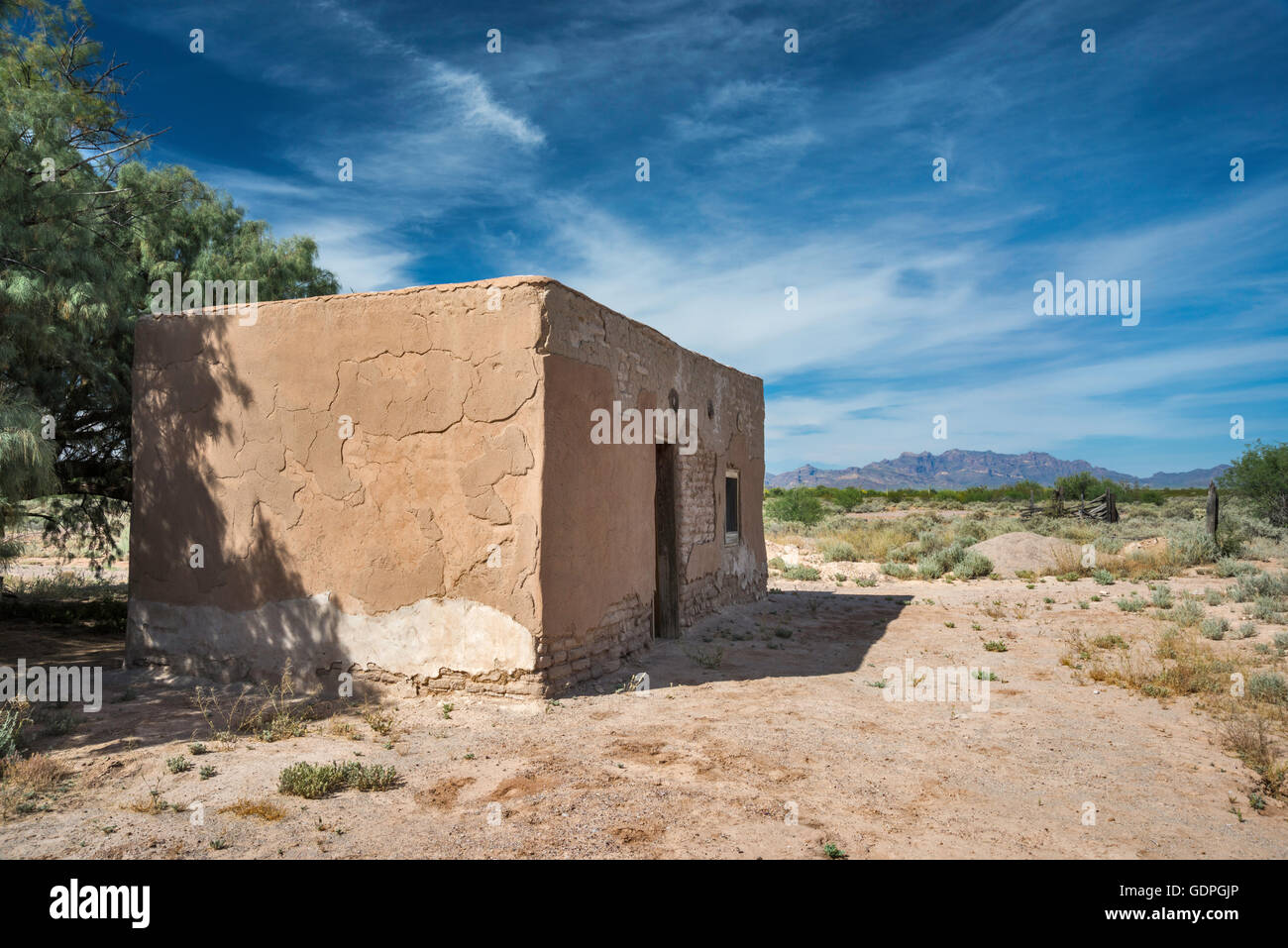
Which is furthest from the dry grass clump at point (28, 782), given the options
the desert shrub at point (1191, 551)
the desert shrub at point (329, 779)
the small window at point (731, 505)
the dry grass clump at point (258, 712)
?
the desert shrub at point (1191, 551)

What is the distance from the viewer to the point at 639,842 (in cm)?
394

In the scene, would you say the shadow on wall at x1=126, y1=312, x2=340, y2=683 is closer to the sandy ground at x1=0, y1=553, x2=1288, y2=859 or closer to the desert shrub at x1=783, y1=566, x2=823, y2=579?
the sandy ground at x1=0, y1=553, x2=1288, y2=859

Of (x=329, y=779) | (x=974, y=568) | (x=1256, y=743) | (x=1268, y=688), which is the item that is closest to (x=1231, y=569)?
(x=974, y=568)

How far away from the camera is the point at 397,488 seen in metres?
6.95

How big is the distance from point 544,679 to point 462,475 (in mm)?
1917

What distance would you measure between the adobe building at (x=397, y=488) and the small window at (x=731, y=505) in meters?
3.42

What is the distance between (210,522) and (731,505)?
23.8ft

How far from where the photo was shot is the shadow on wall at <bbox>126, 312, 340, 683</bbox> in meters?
7.34

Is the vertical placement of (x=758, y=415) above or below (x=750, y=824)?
above

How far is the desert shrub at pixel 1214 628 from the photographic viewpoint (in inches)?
366

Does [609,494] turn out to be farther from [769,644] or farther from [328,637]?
[769,644]
